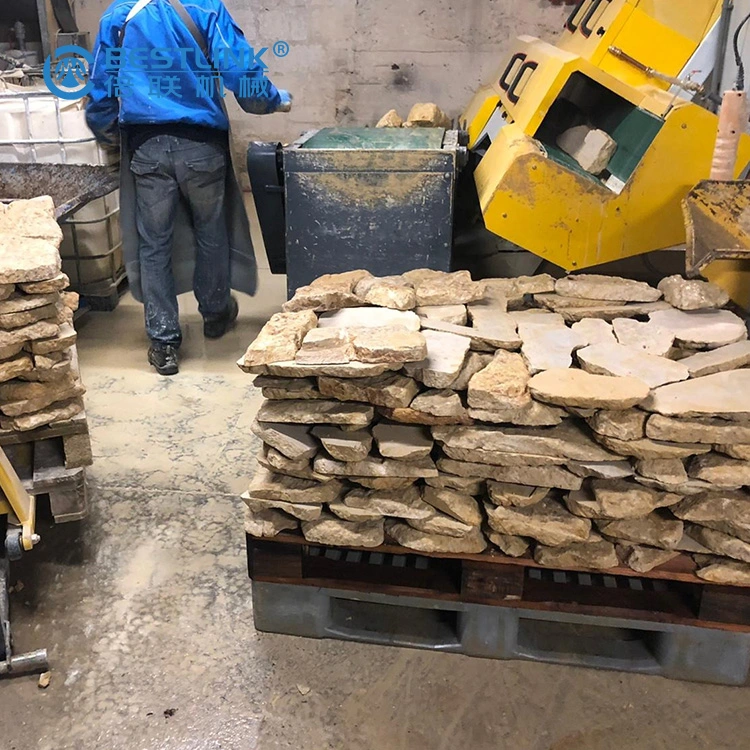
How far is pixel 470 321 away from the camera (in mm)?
2281

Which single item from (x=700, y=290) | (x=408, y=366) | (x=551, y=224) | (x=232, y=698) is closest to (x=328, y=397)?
(x=408, y=366)

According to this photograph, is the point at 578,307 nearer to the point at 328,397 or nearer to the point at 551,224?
the point at 551,224

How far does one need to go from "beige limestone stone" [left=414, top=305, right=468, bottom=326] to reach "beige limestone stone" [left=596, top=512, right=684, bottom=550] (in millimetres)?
706

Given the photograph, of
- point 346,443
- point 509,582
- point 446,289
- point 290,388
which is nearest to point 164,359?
point 446,289

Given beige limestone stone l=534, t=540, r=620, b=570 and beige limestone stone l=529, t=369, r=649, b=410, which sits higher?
beige limestone stone l=529, t=369, r=649, b=410

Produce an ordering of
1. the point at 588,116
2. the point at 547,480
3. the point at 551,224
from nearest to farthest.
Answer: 1. the point at 547,480
2. the point at 551,224
3. the point at 588,116

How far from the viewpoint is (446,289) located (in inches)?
93.1

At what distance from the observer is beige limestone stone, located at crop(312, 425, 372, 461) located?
1.83m

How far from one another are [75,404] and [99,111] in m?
1.78

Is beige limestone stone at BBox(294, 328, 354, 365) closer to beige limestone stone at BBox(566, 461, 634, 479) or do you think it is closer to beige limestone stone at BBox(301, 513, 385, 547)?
beige limestone stone at BBox(301, 513, 385, 547)

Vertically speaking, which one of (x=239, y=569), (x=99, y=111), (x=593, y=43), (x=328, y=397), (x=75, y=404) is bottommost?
(x=239, y=569)

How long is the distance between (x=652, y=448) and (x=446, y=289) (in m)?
0.87

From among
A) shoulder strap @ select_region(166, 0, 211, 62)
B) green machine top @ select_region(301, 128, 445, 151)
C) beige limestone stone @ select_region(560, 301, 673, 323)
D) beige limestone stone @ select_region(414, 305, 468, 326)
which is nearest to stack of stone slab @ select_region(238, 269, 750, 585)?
beige limestone stone @ select_region(414, 305, 468, 326)

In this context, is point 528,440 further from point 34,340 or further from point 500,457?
point 34,340
